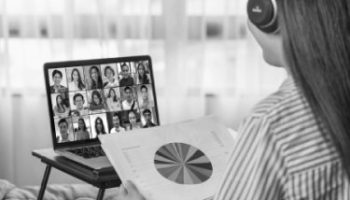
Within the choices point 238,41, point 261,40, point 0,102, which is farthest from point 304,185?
point 0,102

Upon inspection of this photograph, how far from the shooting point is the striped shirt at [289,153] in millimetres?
730

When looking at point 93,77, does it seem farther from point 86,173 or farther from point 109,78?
point 86,173

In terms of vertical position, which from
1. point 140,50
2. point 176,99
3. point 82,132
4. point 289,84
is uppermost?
point 289,84

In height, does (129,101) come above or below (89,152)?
above

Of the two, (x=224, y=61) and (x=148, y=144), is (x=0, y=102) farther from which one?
(x=148, y=144)

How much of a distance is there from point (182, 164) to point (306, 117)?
22.2 inches

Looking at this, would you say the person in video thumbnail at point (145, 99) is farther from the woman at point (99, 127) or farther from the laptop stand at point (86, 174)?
the laptop stand at point (86, 174)

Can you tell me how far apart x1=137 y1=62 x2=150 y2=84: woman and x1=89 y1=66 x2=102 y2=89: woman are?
0.11 metres

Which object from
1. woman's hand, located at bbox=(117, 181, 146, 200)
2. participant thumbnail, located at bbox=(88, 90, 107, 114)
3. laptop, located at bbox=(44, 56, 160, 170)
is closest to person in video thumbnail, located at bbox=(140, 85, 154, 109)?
laptop, located at bbox=(44, 56, 160, 170)

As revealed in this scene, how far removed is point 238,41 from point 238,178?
6.16 ft

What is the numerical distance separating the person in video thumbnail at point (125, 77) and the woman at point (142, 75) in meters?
0.02

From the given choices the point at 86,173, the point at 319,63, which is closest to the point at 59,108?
the point at 86,173

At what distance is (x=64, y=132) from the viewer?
1.58m

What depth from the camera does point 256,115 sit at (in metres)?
0.74
